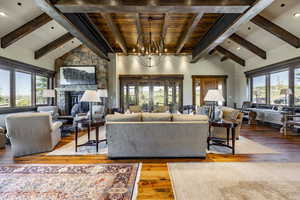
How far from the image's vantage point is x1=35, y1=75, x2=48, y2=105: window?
22.7 ft

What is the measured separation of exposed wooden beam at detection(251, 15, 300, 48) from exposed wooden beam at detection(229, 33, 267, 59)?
1376 mm

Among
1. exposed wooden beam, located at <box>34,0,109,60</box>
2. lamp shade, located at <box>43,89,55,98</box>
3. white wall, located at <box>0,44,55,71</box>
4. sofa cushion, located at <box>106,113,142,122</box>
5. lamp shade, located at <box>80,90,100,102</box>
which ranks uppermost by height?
exposed wooden beam, located at <box>34,0,109,60</box>

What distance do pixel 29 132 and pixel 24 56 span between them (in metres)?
4.21

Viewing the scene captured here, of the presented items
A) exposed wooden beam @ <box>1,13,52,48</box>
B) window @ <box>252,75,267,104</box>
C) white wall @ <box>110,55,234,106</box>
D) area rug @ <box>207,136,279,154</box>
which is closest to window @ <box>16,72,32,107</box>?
exposed wooden beam @ <box>1,13,52,48</box>

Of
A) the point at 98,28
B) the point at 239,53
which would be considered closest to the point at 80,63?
the point at 98,28

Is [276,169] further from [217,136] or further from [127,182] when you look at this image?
[127,182]

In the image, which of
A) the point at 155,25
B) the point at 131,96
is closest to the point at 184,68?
the point at 131,96

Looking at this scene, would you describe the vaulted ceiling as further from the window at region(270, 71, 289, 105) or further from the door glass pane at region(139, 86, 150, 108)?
the door glass pane at region(139, 86, 150, 108)

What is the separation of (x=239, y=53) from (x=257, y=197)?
Result: 7413mm

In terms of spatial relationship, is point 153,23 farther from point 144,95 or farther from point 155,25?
point 144,95

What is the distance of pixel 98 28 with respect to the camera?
541 cm

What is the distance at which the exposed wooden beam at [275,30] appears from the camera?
480 centimetres

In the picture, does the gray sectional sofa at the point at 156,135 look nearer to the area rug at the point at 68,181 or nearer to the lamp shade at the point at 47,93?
the area rug at the point at 68,181

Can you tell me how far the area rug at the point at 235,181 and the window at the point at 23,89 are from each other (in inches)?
248
